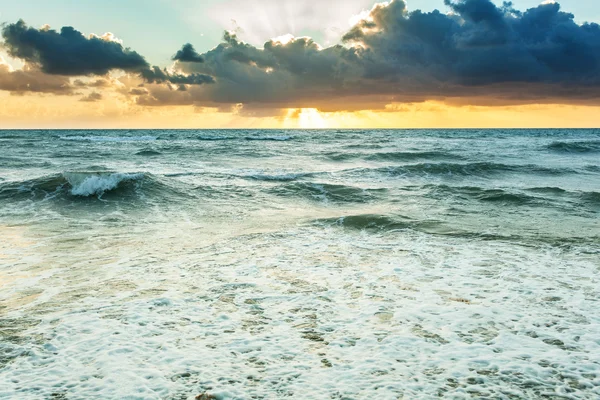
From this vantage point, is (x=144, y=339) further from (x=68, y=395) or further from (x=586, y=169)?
(x=586, y=169)

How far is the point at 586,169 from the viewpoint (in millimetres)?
25203

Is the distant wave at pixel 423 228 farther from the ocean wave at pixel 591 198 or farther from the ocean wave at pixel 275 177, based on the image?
the ocean wave at pixel 275 177

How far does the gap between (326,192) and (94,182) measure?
7884mm

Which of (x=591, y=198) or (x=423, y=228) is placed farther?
(x=591, y=198)

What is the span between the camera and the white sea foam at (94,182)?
48.3 ft

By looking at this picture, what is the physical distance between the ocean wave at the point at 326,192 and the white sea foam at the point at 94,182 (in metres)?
5.21

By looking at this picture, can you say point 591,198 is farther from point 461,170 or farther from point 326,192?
point 461,170

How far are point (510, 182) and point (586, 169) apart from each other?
857cm

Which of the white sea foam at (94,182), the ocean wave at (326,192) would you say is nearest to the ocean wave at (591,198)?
the ocean wave at (326,192)

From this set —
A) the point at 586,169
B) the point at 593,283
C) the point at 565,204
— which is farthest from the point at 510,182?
the point at 593,283

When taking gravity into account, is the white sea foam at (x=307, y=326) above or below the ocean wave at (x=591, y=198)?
below

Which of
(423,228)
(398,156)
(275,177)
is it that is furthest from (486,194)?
(398,156)

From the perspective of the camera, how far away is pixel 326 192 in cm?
1639

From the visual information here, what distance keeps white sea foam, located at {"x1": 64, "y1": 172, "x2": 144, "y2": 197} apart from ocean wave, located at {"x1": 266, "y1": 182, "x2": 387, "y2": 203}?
5.21 m
